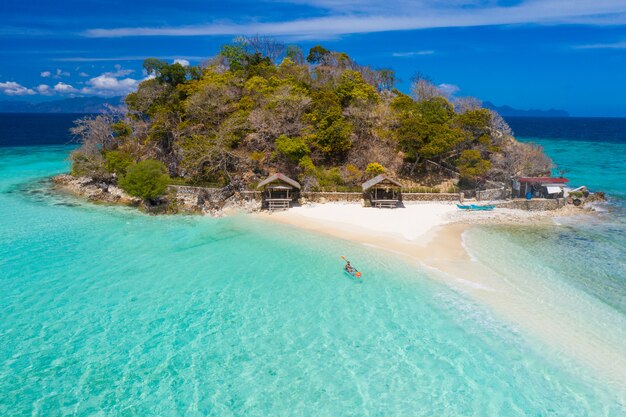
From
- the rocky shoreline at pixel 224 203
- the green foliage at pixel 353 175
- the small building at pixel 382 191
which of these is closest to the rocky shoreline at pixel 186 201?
the rocky shoreline at pixel 224 203

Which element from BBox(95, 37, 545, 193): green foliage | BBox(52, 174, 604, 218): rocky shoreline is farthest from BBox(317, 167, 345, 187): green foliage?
BBox(52, 174, 604, 218): rocky shoreline

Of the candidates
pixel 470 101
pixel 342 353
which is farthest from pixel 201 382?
pixel 470 101

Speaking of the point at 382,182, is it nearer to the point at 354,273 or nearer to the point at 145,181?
the point at 354,273

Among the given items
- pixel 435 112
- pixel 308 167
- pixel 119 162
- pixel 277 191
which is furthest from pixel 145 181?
pixel 435 112

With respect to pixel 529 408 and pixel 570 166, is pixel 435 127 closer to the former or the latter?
pixel 529 408

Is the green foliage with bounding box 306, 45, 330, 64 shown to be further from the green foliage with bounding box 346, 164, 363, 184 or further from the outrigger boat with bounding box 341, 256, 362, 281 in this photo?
the outrigger boat with bounding box 341, 256, 362, 281

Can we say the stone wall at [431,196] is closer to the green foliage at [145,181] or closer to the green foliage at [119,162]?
the green foliage at [145,181]
